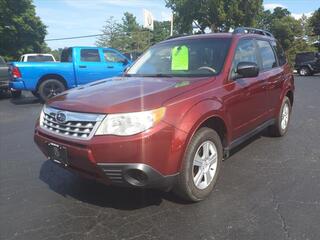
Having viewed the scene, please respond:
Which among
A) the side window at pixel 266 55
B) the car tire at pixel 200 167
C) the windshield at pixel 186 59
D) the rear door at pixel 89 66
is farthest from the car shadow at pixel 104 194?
the rear door at pixel 89 66

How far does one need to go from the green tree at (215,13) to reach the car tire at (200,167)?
48126mm

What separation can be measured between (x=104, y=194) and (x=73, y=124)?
3.54 ft

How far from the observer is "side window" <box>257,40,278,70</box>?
586cm

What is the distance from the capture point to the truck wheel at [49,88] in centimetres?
1231

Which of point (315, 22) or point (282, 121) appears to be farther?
point (315, 22)

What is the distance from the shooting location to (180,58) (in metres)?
4.92

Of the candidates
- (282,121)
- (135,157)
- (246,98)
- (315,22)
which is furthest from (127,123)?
(315,22)

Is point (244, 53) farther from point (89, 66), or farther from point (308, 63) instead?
point (308, 63)

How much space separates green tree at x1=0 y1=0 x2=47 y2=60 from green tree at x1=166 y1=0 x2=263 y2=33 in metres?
22.3

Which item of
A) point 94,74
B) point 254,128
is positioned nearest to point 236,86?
point 254,128

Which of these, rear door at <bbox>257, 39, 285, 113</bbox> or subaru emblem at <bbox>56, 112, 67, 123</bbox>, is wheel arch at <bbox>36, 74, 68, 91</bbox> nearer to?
rear door at <bbox>257, 39, 285, 113</bbox>

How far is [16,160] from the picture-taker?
5.78 meters

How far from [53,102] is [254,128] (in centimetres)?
278

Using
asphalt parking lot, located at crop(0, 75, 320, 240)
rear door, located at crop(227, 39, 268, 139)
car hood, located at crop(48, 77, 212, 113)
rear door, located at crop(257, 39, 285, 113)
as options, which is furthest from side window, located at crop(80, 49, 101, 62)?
car hood, located at crop(48, 77, 212, 113)
